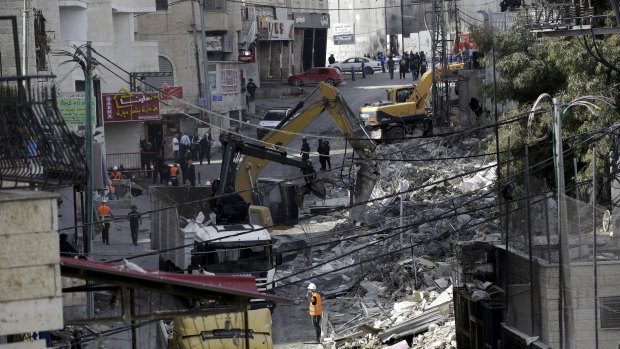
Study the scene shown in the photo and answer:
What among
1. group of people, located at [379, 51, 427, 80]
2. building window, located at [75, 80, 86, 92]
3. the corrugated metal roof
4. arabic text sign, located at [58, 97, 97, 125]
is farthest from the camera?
group of people, located at [379, 51, 427, 80]

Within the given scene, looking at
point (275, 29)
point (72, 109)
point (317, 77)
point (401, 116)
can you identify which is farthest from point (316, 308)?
point (275, 29)

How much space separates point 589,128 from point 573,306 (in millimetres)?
10609

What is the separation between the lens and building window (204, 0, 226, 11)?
5366cm

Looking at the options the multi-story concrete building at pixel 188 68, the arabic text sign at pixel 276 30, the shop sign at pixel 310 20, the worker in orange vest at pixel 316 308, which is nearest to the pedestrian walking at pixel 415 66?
the arabic text sign at pixel 276 30

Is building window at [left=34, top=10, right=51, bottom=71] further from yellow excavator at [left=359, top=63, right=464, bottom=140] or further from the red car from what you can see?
the red car

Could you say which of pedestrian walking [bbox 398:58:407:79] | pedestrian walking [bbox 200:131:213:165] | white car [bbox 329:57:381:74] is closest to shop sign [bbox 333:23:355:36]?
white car [bbox 329:57:381:74]

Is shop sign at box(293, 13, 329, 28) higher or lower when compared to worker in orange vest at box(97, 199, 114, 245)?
higher

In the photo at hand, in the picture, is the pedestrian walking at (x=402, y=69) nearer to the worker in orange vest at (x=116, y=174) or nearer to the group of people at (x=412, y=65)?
the group of people at (x=412, y=65)

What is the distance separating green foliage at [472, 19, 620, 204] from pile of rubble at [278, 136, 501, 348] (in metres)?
2.28

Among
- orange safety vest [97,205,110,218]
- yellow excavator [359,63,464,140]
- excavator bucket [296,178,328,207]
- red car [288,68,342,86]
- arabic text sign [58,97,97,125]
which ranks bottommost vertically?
orange safety vest [97,205,110,218]

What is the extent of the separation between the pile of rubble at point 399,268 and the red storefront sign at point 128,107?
33.6 feet

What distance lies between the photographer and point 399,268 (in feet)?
81.8

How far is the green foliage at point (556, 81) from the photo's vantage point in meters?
25.3

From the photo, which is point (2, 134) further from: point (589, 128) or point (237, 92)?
point (237, 92)
